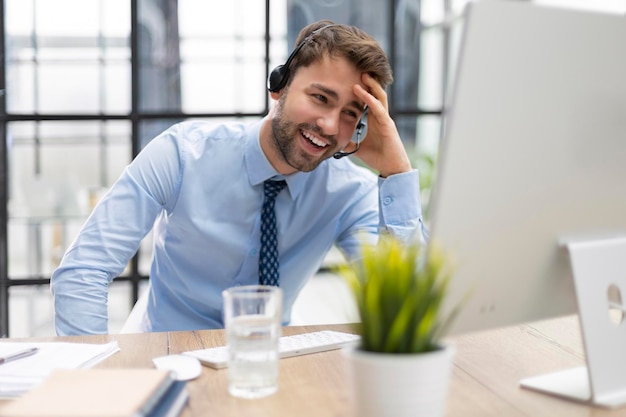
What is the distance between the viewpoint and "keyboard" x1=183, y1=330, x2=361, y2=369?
1292mm

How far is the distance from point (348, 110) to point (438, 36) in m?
1.37

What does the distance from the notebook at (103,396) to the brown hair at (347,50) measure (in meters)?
1.14

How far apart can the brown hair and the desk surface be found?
28.5 inches

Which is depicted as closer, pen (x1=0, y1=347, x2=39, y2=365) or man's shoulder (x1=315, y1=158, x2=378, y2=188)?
pen (x1=0, y1=347, x2=39, y2=365)

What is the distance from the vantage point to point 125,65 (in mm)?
2992

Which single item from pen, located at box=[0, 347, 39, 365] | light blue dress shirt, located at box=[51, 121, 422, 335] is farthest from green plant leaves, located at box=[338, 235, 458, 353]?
light blue dress shirt, located at box=[51, 121, 422, 335]

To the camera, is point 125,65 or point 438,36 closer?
point 125,65

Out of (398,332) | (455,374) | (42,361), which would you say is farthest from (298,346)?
(398,332)

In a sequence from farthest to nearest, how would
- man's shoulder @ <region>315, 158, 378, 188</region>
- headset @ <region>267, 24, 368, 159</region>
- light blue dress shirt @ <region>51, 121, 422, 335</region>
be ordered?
man's shoulder @ <region>315, 158, 378, 188</region>, headset @ <region>267, 24, 368, 159</region>, light blue dress shirt @ <region>51, 121, 422, 335</region>

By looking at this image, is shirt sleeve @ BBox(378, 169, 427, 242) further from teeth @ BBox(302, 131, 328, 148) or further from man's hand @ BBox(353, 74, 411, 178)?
teeth @ BBox(302, 131, 328, 148)

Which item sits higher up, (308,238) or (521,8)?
(521,8)

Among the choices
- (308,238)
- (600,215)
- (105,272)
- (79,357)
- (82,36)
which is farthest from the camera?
(82,36)

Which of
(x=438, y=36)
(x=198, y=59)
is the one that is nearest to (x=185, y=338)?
(x=198, y=59)

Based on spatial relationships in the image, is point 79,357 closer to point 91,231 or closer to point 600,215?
point 91,231
